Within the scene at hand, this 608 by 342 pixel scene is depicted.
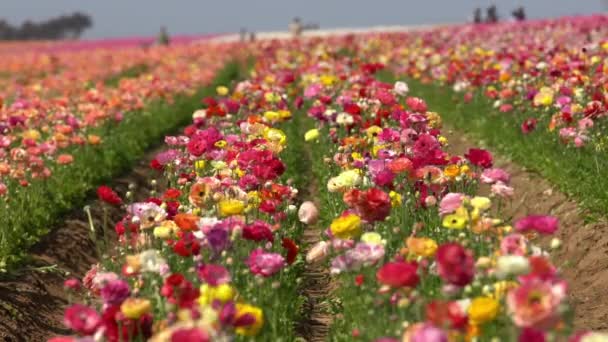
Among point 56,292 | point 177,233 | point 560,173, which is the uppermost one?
point 177,233

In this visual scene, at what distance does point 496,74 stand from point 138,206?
331 inches

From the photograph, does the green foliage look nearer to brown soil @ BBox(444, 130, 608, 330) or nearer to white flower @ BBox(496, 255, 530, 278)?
brown soil @ BBox(444, 130, 608, 330)

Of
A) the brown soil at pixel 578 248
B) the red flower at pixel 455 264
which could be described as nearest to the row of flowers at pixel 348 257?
the red flower at pixel 455 264

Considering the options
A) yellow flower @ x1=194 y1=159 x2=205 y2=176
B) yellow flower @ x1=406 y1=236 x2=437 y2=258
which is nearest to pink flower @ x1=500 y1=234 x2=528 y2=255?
yellow flower @ x1=406 y1=236 x2=437 y2=258

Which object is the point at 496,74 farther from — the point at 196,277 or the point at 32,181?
the point at 196,277

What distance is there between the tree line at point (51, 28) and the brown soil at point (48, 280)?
300 feet

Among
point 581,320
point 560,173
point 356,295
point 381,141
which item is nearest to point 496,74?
point 560,173

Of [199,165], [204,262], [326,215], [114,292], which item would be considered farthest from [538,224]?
[326,215]

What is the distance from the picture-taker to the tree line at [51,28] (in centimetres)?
9631

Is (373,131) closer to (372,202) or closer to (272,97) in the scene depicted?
(372,202)

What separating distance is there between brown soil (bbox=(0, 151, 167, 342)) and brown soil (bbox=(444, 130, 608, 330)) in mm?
3751

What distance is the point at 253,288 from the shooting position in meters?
5.26

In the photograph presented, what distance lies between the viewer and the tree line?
9631cm

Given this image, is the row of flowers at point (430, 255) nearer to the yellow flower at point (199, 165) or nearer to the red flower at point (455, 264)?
the red flower at point (455, 264)
